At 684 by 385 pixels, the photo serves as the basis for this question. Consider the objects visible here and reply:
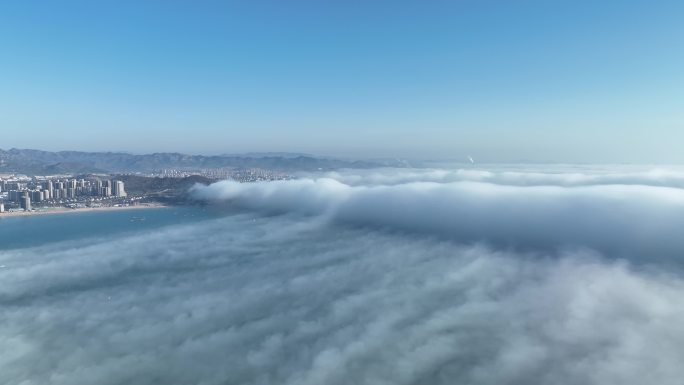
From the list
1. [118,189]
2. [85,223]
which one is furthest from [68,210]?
[118,189]

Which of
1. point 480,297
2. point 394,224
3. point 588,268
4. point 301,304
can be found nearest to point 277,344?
point 301,304

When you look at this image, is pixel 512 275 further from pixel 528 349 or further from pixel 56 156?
pixel 56 156

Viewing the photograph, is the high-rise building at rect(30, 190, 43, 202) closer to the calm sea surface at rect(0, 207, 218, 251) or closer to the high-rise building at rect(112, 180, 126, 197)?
the high-rise building at rect(112, 180, 126, 197)

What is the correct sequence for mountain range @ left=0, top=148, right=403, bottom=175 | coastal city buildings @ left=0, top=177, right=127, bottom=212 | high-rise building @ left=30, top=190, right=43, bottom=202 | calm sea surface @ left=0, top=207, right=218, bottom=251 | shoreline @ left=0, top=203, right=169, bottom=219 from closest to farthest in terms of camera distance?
calm sea surface @ left=0, top=207, right=218, bottom=251 → shoreline @ left=0, top=203, right=169, bottom=219 → high-rise building @ left=30, top=190, right=43, bottom=202 → coastal city buildings @ left=0, top=177, right=127, bottom=212 → mountain range @ left=0, top=148, right=403, bottom=175

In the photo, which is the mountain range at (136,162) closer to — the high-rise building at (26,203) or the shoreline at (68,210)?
the shoreline at (68,210)

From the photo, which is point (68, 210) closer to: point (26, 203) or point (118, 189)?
point (26, 203)

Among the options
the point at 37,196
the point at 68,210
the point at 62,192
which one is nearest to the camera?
the point at 68,210

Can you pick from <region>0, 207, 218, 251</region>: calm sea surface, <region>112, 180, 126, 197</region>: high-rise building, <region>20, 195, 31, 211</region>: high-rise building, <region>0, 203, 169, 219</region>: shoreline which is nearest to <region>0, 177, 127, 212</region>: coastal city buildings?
<region>112, 180, 126, 197</region>: high-rise building

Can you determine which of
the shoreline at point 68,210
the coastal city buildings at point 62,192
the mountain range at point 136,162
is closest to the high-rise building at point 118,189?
the coastal city buildings at point 62,192

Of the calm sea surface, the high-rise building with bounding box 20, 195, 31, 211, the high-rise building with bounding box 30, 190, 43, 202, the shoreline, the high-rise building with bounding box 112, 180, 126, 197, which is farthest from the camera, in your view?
the high-rise building with bounding box 112, 180, 126, 197
